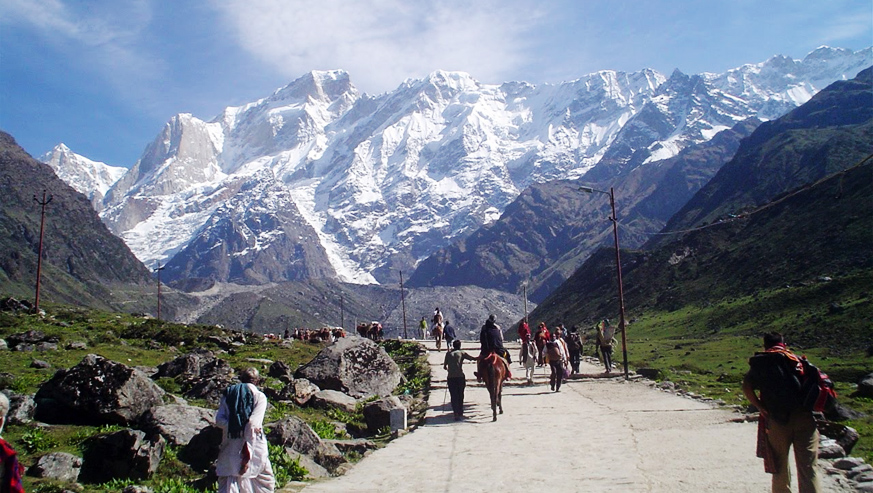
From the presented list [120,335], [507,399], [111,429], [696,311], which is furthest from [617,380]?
[696,311]

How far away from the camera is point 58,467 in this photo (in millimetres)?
11703

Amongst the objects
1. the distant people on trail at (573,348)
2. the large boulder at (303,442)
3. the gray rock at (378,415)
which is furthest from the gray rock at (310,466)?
the distant people on trail at (573,348)

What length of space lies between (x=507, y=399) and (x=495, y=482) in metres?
10.3

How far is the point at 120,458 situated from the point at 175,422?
1944mm

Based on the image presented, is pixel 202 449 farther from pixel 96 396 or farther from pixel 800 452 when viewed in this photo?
pixel 800 452

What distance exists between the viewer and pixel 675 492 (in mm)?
9703

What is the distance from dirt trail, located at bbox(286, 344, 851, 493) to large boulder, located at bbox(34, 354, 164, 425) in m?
5.61

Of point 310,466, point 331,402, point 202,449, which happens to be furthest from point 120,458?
point 331,402

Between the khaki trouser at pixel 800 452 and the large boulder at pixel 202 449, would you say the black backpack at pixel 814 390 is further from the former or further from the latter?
the large boulder at pixel 202 449

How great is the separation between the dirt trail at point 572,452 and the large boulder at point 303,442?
0.67 m

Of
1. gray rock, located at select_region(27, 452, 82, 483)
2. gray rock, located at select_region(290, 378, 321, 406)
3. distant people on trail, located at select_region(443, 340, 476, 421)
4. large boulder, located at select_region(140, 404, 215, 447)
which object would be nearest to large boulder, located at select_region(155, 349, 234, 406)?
gray rock, located at select_region(290, 378, 321, 406)

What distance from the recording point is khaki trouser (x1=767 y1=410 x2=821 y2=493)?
866 cm

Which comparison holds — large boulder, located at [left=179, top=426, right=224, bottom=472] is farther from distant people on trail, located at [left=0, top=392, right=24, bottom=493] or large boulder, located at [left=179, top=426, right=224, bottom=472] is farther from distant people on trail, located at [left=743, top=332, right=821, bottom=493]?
distant people on trail, located at [left=743, top=332, right=821, bottom=493]

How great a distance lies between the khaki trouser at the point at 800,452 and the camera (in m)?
8.66
